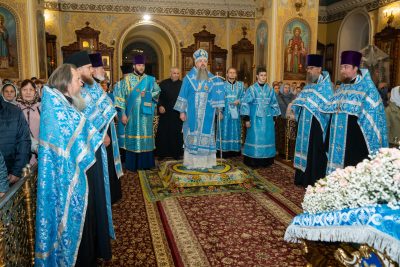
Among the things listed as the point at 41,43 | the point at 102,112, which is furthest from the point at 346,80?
the point at 41,43

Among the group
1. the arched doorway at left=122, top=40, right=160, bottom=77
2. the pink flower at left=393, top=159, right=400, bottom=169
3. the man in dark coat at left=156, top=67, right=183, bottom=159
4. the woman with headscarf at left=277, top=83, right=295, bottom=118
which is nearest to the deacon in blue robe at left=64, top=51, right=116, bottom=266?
the pink flower at left=393, top=159, right=400, bottom=169

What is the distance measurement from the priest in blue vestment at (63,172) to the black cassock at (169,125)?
4.66m

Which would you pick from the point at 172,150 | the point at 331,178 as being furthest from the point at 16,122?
the point at 172,150

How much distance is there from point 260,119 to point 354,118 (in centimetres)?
227

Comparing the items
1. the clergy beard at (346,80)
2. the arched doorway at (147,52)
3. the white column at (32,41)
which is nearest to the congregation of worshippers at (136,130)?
the clergy beard at (346,80)

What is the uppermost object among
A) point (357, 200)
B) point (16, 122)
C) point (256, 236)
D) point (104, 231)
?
point (16, 122)

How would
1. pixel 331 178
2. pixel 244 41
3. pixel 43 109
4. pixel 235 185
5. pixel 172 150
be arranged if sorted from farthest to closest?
pixel 244 41, pixel 172 150, pixel 235 185, pixel 43 109, pixel 331 178

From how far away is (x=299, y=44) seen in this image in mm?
10883

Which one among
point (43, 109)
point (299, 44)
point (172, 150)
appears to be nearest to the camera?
point (43, 109)

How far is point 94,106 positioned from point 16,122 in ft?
2.87

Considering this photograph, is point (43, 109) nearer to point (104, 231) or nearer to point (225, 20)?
point (104, 231)

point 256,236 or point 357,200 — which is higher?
point 357,200

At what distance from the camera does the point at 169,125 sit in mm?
7266

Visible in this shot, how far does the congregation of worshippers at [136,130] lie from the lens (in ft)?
7.61
